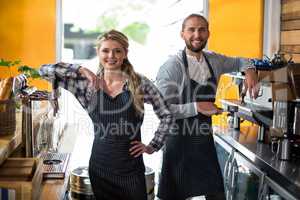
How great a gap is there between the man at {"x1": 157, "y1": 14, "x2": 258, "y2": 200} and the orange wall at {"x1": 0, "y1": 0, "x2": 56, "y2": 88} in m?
2.37

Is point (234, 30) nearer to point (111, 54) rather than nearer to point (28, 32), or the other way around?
point (28, 32)

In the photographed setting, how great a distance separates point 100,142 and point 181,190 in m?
0.75

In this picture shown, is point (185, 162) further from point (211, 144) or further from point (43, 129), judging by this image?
point (43, 129)

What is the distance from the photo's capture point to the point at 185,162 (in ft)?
8.62

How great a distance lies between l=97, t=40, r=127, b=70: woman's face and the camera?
2.11m

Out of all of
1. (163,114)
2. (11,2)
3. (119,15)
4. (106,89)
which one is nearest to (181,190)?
(163,114)

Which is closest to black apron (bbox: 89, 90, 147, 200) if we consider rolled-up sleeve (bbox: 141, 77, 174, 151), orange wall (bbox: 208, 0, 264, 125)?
rolled-up sleeve (bbox: 141, 77, 174, 151)

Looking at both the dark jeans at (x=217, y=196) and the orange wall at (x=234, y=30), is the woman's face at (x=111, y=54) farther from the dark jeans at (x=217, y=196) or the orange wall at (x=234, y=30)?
the orange wall at (x=234, y=30)

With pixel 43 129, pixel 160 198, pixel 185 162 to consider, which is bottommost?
pixel 160 198

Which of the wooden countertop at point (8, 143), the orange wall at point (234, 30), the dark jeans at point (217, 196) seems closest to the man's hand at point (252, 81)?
the dark jeans at point (217, 196)

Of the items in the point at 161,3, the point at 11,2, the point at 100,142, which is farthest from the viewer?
the point at 161,3

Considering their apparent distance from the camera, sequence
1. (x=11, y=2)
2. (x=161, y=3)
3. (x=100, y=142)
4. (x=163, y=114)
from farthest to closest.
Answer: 1. (x=161, y=3)
2. (x=11, y=2)
3. (x=163, y=114)
4. (x=100, y=142)

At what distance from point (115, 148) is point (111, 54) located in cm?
44

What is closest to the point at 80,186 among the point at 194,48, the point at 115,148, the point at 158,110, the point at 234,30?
the point at 115,148
